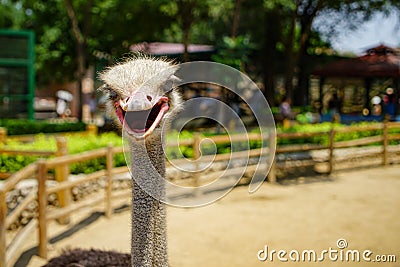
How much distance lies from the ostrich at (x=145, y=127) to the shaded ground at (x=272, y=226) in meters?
2.61

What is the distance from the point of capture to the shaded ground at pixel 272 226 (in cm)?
524

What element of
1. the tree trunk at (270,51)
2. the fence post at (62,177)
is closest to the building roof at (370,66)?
the tree trunk at (270,51)

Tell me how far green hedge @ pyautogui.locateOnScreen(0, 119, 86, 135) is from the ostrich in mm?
9789

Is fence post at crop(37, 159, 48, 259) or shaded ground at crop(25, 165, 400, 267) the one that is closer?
fence post at crop(37, 159, 48, 259)

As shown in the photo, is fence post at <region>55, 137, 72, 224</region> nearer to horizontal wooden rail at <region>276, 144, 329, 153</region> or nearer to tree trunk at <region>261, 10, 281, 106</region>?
horizontal wooden rail at <region>276, 144, 329, 153</region>

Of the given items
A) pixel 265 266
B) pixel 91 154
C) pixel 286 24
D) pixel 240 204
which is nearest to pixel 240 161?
pixel 240 204

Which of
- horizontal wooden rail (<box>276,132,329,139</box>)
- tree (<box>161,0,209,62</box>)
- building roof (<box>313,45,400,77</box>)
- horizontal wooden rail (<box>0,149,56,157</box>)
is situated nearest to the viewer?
horizontal wooden rail (<box>0,149,56,157</box>)

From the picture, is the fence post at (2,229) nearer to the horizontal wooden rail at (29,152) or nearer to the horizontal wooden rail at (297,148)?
the horizontal wooden rail at (29,152)

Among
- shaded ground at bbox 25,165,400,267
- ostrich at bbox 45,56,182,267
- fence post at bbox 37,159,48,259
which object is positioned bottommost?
shaded ground at bbox 25,165,400,267

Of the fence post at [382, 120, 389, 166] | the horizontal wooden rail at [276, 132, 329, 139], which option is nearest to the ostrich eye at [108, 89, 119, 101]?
the horizontal wooden rail at [276, 132, 329, 139]

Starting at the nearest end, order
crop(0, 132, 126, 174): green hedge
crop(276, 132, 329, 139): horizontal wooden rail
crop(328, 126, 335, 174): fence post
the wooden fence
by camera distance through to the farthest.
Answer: the wooden fence
crop(0, 132, 126, 174): green hedge
crop(276, 132, 329, 139): horizontal wooden rail
crop(328, 126, 335, 174): fence post

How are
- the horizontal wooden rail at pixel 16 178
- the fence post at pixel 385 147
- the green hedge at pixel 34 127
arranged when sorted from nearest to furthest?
the horizontal wooden rail at pixel 16 178
the fence post at pixel 385 147
the green hedge at pixel 34 127

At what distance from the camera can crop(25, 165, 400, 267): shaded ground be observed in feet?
17.2

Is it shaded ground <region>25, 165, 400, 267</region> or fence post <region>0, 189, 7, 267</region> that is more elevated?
fence post <region>0, 189, 7, 267</region>
